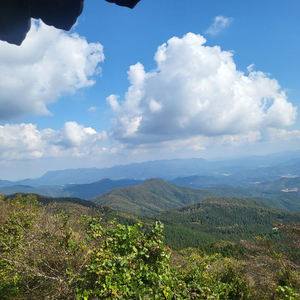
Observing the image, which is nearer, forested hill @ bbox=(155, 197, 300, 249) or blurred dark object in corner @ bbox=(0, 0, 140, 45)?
blurred dark object in corner @ bbox=(0, 0, 140, 45)

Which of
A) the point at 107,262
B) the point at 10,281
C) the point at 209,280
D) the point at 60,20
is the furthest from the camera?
the point at 209,280

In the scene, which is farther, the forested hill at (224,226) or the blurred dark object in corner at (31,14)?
the forested hill at (224,226)

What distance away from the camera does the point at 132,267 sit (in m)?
4.09

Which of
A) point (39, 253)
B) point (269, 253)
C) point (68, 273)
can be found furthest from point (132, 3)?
point (269, 253)

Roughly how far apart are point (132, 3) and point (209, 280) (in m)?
9.97

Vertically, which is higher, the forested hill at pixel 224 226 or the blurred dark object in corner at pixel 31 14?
the blurred dark object in corner at pixel 31 14

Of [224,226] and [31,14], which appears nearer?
[31,14]

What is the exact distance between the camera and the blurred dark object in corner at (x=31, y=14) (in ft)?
6.57

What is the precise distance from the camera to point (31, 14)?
2.16m

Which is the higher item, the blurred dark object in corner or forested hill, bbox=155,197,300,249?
the blurred dark object in corner

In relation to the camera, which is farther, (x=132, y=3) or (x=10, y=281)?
(x=10, y=281)

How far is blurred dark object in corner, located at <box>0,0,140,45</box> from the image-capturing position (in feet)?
6.57

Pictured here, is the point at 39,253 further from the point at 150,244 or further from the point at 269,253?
the point at 269,253

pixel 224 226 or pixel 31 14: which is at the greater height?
pixel 31 14
